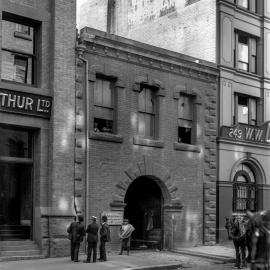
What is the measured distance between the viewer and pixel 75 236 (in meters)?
18.6

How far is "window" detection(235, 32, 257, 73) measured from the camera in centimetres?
2822

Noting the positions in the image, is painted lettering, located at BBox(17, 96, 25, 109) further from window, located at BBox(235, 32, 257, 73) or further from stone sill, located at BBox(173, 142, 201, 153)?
window, located at BBox(235, 32, 257, 73)

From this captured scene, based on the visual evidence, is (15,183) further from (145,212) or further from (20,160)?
(145,212)

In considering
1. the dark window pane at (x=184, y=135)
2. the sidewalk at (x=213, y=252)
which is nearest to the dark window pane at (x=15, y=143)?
the dark window pane at (x=184, y=135)

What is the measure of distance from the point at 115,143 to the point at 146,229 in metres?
4.61

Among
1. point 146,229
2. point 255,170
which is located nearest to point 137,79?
point 146,229

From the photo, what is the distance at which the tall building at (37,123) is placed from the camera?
19562mm

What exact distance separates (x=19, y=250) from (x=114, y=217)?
13.1 ft

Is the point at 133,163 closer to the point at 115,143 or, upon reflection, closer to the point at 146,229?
the point at 115,143

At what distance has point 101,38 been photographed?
70.8 feet

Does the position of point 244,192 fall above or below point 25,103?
below

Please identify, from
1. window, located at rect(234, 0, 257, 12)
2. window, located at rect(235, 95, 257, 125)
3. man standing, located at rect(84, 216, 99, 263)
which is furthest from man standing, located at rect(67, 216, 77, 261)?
window, located at rect(234, 0, 257, 12)

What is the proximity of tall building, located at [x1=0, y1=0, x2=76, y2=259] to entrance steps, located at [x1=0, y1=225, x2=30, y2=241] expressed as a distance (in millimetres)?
33

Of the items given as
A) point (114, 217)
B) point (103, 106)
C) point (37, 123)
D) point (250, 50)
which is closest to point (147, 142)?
point (103, 106)
